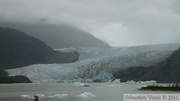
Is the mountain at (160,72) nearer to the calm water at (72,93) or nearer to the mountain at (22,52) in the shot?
the calm water at (72,93)

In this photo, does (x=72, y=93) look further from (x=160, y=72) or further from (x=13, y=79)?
(x=13, y=79)

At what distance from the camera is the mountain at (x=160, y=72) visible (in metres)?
94.0

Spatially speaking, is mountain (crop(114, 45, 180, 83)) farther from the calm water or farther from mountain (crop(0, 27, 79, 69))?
mountain (crop(0, 27, 79, 69))

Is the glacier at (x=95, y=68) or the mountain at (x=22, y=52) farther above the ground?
the mountain at (x=22, y=52)

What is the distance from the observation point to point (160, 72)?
9744 cm

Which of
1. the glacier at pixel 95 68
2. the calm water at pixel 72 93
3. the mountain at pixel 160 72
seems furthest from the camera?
the glacier at pixel 95 68

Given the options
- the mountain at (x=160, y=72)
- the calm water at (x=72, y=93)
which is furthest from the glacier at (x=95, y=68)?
the calm water at (x=72, y=93)

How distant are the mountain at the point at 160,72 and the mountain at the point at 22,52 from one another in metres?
66.7

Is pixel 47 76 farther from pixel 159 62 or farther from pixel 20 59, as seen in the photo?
pixel 20 59

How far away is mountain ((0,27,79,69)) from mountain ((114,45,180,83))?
2625 inches

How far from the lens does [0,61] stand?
176625 millimetres

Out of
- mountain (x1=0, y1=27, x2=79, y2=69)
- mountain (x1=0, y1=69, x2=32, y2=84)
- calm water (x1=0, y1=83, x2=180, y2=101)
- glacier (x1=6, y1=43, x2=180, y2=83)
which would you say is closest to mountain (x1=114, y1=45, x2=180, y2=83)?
glacier (x1=6, y1=43, x2=180, y2=83)

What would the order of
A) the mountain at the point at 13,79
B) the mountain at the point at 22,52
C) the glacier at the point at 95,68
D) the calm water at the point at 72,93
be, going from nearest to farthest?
the calm water at the point at 72,93 < the glacier at the point at 95,68 < the mountain at the point at 13,79 < the mountain at the point at 22,52

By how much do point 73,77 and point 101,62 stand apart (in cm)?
811
